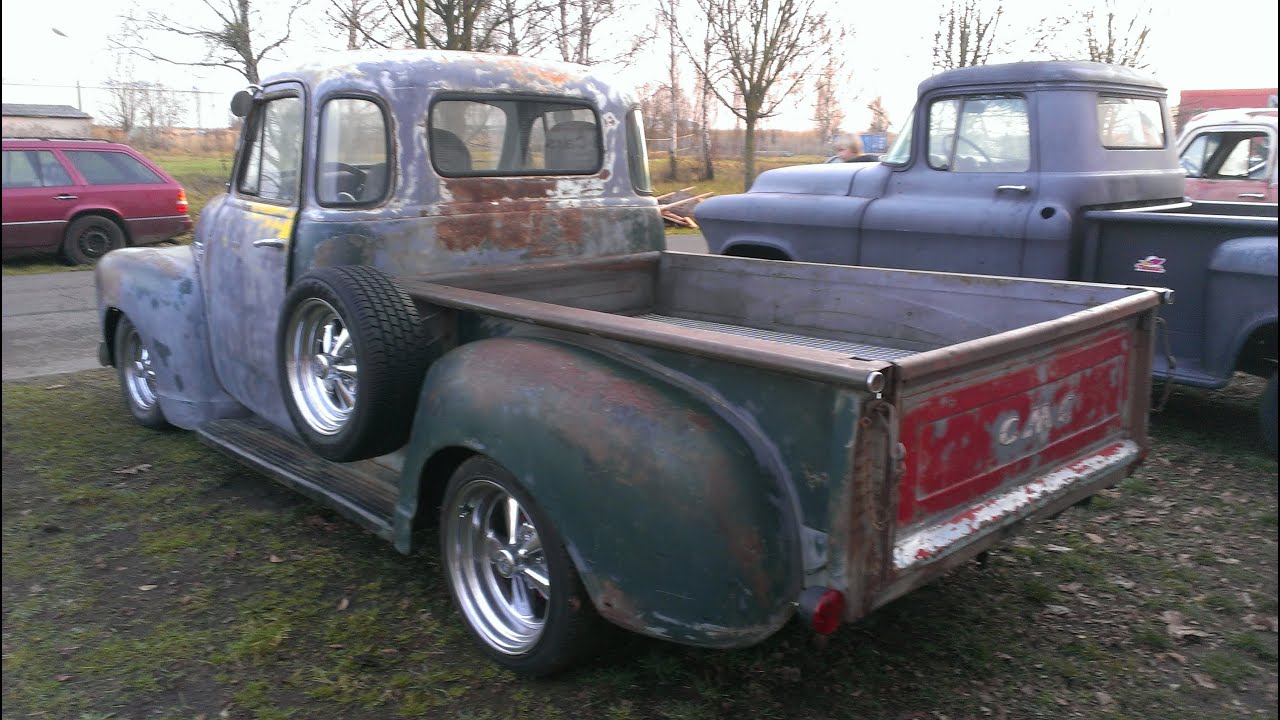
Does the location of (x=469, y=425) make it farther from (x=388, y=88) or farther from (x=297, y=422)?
A: (x=388, y=88)

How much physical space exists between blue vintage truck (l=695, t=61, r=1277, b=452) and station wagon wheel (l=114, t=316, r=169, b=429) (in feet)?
13.3

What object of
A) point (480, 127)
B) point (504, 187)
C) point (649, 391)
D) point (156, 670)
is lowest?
point (156, 670)

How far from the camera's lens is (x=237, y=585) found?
3723 millimetres

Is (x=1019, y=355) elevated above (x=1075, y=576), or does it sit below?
above

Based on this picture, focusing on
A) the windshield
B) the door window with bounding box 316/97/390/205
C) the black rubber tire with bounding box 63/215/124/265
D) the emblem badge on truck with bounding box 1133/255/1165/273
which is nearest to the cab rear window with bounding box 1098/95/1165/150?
the emblem badge on truck with bounding box 1133/255/1165/273

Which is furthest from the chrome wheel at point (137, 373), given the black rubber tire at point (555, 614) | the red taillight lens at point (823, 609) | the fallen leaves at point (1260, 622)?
the fallen leaves at point (1260, 622)

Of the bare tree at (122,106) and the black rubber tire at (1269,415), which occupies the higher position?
the bare tree at (122,106)

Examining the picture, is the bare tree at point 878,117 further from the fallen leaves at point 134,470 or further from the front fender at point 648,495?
the front fender at point 648,495

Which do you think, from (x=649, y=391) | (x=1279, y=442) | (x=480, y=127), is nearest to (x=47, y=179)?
(x=480, y=127)

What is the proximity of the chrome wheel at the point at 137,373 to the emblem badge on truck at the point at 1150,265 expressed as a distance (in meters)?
5.43

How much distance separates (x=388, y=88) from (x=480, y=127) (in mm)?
444

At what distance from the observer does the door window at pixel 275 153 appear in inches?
165

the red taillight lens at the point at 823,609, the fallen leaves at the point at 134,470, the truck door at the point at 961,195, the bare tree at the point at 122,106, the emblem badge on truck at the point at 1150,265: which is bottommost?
the fallen leaves at the point at 134,470

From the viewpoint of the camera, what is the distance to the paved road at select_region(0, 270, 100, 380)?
24.3 ft
